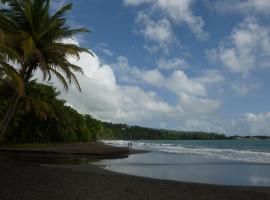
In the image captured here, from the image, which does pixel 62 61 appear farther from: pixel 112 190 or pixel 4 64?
pixel 112 190

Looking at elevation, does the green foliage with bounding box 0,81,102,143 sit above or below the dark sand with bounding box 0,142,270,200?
above

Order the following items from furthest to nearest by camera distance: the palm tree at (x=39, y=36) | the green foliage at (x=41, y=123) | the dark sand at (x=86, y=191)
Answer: the green foliage at (x=41, y=123) → the palm tree at (x=39, y=36) → the dark sand at (x=86, y=191)

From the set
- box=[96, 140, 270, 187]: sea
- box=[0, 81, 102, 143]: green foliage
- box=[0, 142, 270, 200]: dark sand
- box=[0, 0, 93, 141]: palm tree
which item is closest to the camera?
box=[0, 142, 270, 200]: dark sand

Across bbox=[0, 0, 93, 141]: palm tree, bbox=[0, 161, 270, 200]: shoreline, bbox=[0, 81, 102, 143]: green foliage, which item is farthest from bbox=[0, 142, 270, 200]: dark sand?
bbox=[0, 81, 102, 143]: green foliage

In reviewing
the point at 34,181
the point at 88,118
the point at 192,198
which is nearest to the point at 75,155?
the point at 34,181

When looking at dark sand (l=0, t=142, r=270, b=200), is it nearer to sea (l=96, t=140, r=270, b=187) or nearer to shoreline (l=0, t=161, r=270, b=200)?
shoreline (l=0, t=161, r=270, b=200)

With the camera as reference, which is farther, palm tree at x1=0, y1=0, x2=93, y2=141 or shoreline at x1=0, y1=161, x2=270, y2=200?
palm tree at x1=0, y1=0, x2=93, y2=141

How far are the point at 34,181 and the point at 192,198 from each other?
201 inches

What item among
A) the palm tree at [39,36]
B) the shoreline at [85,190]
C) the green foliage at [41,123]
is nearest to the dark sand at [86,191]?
the shoreline at [85,190]

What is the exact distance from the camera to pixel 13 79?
A: 1209cm

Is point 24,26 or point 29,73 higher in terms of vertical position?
point 24,26

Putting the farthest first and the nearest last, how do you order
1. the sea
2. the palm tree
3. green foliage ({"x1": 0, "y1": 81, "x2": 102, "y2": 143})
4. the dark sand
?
green foliage ({"x1": 0, "y1": 81, "x2": 102, "y2": 143}) → the sea → the palm tree → the dark sand

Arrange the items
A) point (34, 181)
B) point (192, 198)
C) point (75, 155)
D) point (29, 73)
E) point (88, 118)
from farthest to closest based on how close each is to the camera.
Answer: point (88, 118) → point (75, 155) → point (29, 73) → point (34, 181) → point (192, 198)

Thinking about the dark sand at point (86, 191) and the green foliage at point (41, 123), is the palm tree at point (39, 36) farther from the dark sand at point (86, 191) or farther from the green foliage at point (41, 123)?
the green foliage at point (41, 123)
